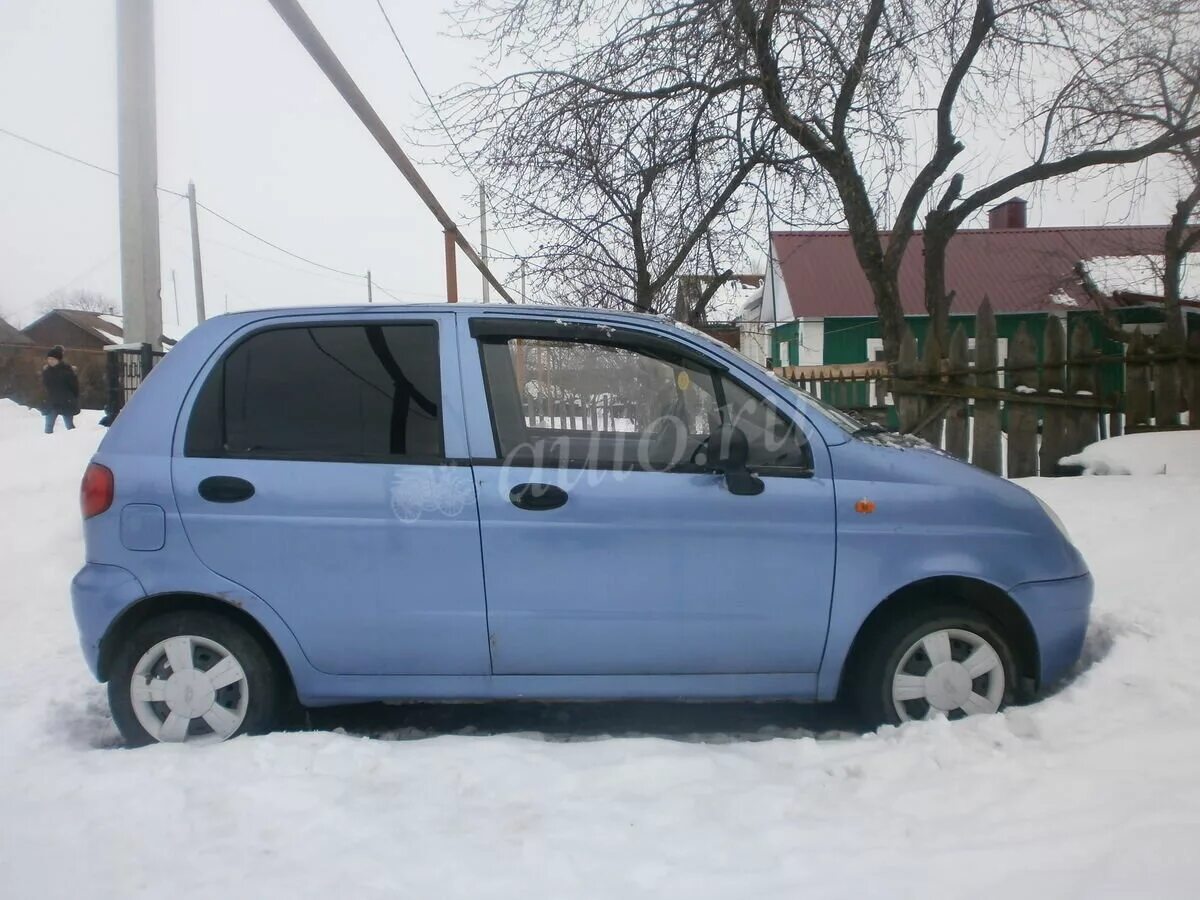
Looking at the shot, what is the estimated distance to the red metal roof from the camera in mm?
21000

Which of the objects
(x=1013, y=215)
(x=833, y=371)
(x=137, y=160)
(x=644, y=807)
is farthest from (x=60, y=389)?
(x=1013, y=215)

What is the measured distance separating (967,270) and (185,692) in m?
23.3

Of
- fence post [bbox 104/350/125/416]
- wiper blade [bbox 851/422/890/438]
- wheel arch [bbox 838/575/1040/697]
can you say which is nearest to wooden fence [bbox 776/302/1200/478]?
wiper blade [bbox 851/422/890/438]

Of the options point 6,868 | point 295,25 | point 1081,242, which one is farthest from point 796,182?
point 1081,242

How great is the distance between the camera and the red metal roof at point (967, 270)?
21.0 meters

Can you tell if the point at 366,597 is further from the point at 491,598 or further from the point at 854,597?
the point at 854,597

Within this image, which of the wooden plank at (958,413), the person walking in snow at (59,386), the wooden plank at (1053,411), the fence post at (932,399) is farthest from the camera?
the person walking in snow at (59,386)

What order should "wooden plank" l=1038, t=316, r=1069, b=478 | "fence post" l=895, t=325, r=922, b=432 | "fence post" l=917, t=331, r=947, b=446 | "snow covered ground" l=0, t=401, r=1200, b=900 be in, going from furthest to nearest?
"fence post" l=895, t=325, r=922, b=432
"fence post" l=917, t=331, r=947, b=446
"wooden plank" l=1038, t=316, r=1069, b=478
"snow covered ground" l=0, t=401, r=1200, b=900

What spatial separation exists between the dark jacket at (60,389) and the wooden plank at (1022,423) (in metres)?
13.0

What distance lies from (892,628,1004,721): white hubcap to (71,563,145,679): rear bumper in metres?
2.86

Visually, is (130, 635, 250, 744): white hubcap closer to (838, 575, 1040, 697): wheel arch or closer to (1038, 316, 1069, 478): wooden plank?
(838, 575, 1040, 697): wheel arch

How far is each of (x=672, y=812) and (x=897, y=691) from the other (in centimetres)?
107

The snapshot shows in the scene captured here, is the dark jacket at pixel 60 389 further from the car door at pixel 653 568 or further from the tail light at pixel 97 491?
the car door at pixel 653 568

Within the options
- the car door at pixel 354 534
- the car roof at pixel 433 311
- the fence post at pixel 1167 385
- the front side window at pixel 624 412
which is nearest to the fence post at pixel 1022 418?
the fence post at pixel 1167 385
